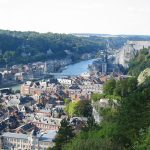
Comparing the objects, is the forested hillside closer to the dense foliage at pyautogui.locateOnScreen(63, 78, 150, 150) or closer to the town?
the town

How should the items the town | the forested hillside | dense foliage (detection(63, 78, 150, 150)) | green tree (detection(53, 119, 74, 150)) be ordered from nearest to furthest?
dense foliage (detection(63, 78, 150, 150)) < green tree (detection(53, 119, 74, 150)) < the town < the forested hillside

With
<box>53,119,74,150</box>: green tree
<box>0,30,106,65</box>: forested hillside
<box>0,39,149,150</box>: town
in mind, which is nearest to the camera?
<box>53,119,74,150</box>: green tree

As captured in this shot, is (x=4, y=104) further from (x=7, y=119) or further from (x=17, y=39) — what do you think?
(x=17, y=39)

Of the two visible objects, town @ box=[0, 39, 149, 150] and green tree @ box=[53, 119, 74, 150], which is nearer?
green tree @ box=[53, 119, 74, 150]

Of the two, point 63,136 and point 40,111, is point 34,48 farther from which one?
point 63,136

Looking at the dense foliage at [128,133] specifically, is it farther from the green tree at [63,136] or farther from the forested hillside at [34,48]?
the forested hillside at [34,48]

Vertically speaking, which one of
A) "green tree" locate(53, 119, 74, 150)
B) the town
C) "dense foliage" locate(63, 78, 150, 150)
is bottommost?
the town

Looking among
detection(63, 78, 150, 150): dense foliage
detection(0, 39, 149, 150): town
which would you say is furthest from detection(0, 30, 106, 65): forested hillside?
detection(63, 78, 150, 150): dense foliage

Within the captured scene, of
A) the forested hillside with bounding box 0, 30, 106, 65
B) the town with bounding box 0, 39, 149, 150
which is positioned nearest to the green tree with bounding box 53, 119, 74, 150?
the town with bounding box 0, 39, 149, 150

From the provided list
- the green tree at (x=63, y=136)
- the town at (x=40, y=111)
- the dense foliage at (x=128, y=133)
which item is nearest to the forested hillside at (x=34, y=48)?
the town at (x=40, y=111)

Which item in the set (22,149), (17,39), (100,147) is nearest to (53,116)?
(22,149)

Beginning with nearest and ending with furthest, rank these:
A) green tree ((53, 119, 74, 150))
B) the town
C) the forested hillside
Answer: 1. green tree ((53, 119, 74, 150))
2. the town
3. the forested hillside

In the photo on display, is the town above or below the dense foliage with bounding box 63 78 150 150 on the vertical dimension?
below
